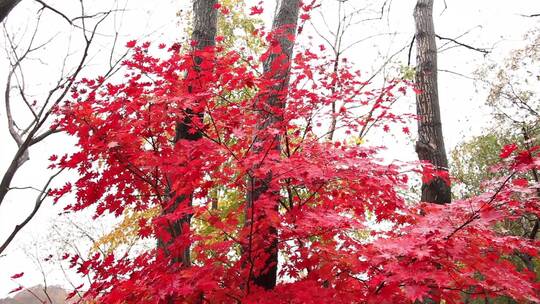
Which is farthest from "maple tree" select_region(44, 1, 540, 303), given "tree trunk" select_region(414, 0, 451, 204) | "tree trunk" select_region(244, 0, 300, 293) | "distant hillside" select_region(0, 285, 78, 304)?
"distant hillside" select_region(0, 285, 78, 304)

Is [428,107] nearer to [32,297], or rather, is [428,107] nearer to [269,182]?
[269,182]

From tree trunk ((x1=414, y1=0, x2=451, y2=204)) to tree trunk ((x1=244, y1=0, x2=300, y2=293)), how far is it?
6.71 ft

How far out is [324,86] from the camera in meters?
5.54

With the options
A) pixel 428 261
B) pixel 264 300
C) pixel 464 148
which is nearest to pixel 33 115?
Answer: pixel 264 300

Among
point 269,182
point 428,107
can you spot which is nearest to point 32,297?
point 269,182

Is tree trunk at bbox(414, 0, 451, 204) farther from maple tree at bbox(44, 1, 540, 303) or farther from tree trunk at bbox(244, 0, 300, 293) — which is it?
tree trunk at bbox(244, 0, 300, 293)

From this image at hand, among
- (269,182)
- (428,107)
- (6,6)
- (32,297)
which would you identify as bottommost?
(32,297)

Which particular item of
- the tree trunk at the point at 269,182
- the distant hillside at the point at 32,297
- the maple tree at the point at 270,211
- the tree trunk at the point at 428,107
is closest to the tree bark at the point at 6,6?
the maple tree at the point at 270,211

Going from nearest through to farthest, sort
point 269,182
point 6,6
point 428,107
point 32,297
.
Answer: point 6,6 < point 269,182 < point 428,107 < point 32,297

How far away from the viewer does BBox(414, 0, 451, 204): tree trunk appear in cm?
503

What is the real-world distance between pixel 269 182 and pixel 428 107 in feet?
10.5

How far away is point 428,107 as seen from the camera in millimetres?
5566

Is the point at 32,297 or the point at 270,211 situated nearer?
the point at 270,211

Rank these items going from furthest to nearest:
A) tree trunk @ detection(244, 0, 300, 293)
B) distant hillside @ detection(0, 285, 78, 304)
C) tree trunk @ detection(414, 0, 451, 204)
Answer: distant hillside @ detection(0, 285, 78, 304) → tree trunk @ detection(414, 0, 451, 204) → tree trunk @ detection(244, 0, 300, 293)
